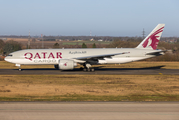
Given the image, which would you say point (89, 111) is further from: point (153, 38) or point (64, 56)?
point (153, 38)

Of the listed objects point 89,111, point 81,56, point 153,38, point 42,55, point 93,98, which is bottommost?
point 93,98

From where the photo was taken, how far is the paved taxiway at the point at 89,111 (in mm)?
13023

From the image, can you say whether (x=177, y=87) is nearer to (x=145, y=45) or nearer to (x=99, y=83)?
(x=99, y=83)

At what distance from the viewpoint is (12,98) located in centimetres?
1872

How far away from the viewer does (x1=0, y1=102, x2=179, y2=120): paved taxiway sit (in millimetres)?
13023

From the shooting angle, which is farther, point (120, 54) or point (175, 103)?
point (120, 54)

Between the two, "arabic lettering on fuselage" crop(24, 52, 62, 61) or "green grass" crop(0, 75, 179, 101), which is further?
"arabic lettering on fuselage" crop(24, 52, 62, 61)

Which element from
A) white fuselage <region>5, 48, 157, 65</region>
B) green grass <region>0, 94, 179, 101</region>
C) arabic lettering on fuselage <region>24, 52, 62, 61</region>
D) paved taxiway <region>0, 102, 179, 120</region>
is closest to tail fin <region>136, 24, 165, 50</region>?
white fuselage <region>5, 48, 157, 65</region>

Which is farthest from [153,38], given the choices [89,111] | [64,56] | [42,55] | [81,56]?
[89,111]

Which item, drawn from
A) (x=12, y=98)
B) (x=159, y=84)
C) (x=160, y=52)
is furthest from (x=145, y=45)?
(x=12, y=98)

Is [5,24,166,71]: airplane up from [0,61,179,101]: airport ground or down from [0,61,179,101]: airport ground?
up

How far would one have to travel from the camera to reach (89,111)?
14148 mm

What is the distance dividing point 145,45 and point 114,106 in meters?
24.6

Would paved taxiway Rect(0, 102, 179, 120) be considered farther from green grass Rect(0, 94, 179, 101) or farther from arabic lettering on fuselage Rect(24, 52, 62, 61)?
arabic lettering on fuselage Rect(24, 52, 62, 61)
